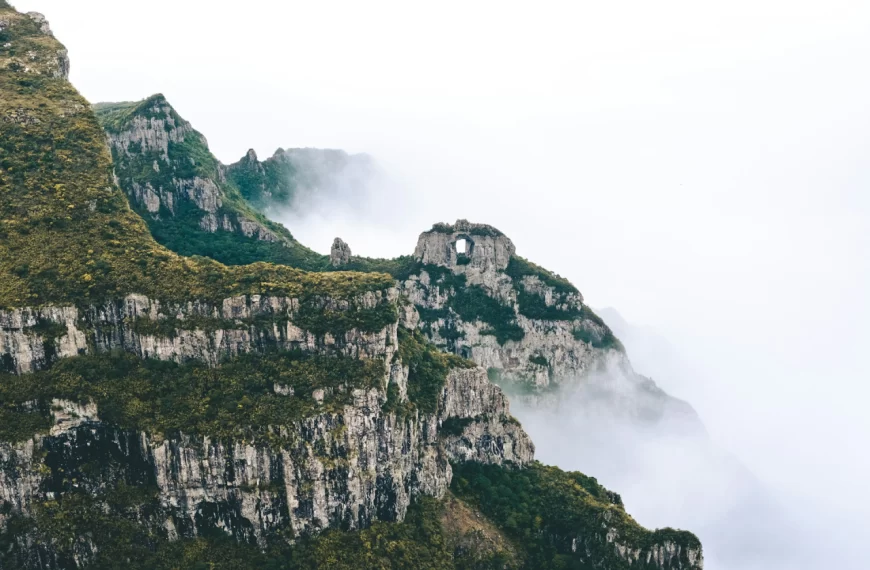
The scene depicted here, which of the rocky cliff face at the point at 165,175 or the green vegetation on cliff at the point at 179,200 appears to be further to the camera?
the rocky cliff face at the point at 165,175

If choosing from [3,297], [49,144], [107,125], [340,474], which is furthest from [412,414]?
[107,125]

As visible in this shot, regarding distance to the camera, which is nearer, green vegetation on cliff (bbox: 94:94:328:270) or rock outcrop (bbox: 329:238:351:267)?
green vegetation on cliff (bbox: 94:94:328:270)

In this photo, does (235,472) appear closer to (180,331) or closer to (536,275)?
(180,331)

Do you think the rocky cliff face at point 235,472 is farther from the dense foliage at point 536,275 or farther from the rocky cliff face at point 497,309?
the dense foliage at point 536,275

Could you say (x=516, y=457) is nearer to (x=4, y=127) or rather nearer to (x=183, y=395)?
(x=183, y=395)

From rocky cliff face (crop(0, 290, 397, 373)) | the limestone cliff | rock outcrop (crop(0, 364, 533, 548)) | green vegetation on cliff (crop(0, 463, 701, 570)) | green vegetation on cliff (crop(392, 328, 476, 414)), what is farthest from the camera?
green vegetation on cliff (crop(392, 328, 476, 414))

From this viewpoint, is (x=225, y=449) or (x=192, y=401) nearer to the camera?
(x=225, y=449)

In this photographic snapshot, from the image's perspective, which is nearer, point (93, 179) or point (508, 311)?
point (93, 179)

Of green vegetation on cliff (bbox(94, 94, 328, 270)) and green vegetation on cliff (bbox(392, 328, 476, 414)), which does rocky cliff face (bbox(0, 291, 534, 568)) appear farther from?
green vegetation on cliff (bbox(94, 94, 328, 270))

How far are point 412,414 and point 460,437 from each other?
1731 cm

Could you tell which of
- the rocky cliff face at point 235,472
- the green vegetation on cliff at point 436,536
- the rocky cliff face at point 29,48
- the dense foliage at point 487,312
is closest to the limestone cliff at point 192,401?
the rocky cliff face at point 235,472

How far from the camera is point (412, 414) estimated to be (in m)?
104

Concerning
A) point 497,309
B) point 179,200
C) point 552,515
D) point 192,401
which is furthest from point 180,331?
point 497,309

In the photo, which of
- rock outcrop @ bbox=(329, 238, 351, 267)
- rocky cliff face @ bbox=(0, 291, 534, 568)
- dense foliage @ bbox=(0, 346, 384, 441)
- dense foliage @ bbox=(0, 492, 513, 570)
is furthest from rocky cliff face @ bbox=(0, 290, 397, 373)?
rock outcrop @ bbox=(329, 238, 351, 267)
